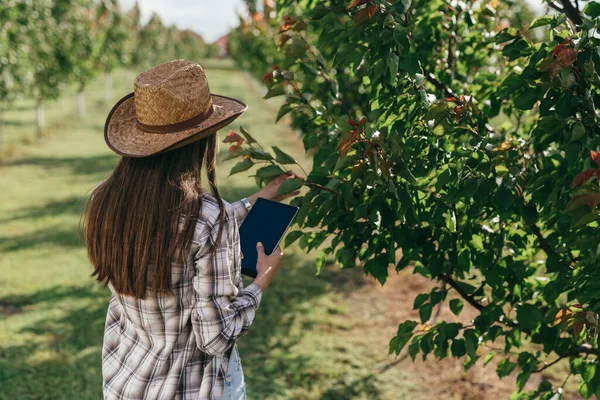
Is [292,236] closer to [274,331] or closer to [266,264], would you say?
[266,264]

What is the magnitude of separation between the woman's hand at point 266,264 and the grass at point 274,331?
2.54m

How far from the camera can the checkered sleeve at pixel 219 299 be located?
1.84m

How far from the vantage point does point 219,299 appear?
187 cm

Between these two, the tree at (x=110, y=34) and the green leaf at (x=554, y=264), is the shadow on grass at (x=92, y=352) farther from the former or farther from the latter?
the tree at (x=110, y=34)

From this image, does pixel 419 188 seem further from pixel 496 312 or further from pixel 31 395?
pixel 31 395

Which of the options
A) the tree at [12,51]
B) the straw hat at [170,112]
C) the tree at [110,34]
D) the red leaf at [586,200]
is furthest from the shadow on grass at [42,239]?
the tree at [110,34]

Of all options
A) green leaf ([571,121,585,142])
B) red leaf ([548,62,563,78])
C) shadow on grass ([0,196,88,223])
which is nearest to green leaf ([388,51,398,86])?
red leaf ([548,62,563,78])

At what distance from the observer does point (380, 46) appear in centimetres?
224

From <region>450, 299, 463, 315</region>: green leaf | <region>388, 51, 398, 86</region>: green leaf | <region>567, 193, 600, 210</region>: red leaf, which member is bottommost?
<region>450, 299, 463, 315</region>: green leaf

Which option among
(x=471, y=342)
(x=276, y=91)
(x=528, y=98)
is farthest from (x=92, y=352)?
(x=528, y=98)

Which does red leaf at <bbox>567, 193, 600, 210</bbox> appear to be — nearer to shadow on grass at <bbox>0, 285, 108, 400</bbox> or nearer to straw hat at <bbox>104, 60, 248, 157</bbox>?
straw hat at <bbox>104, 60, 248, 157</bbox>

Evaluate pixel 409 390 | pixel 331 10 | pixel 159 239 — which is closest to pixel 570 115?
pixel 331 10

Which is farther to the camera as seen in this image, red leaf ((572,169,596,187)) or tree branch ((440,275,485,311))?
tree branch ((440,275,485,311))

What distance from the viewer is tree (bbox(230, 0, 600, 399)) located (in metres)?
2.02
